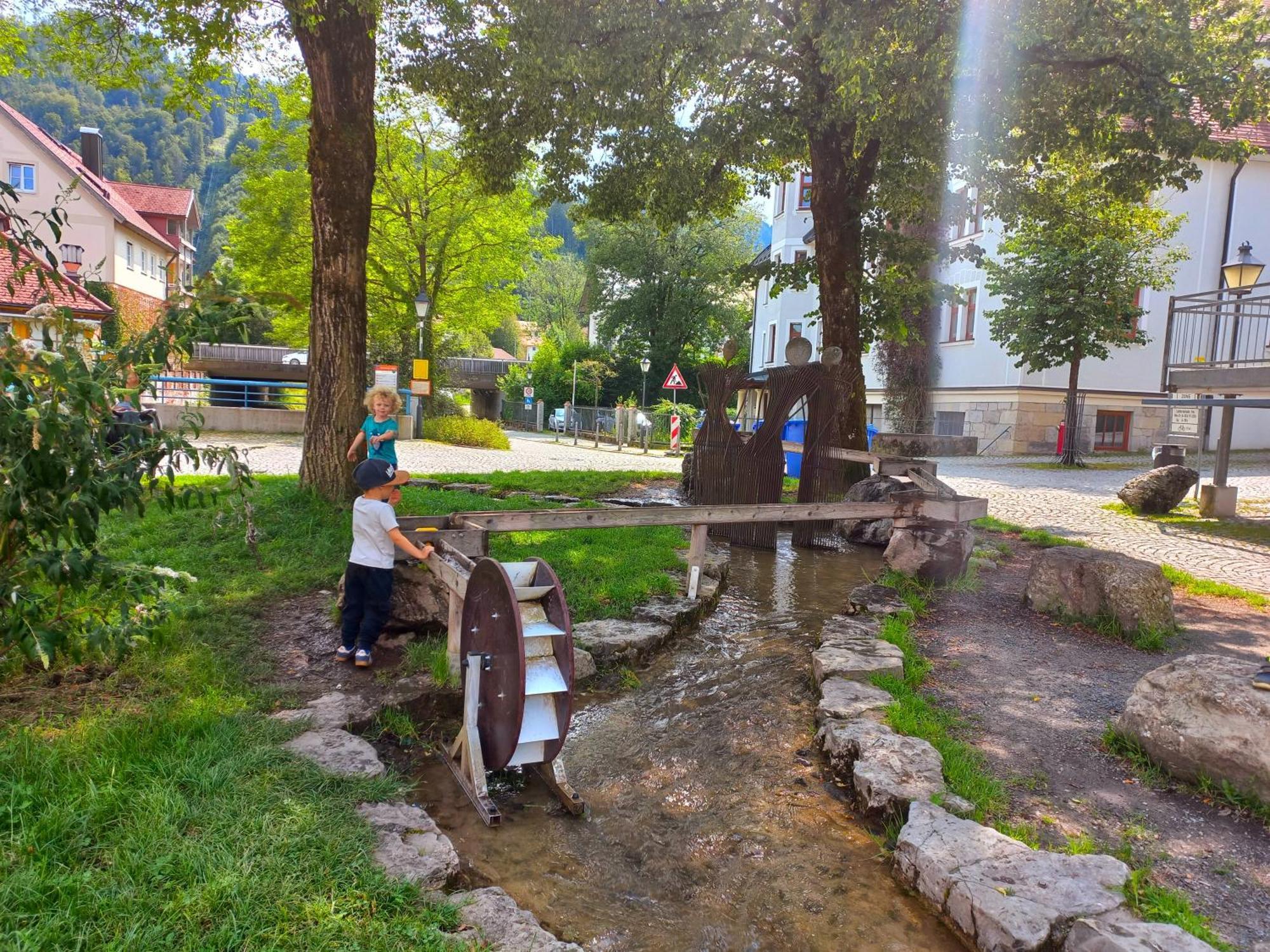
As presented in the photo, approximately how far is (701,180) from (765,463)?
6093 millimetres

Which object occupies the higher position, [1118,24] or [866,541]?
[1118,24]

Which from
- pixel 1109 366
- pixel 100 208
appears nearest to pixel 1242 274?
pixel 1109 366

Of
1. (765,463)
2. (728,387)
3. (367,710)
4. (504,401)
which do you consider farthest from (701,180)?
(504,401)

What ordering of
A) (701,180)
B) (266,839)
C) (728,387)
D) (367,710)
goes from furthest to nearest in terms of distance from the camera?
1. (701,180)
2. (728,387)
3. (367,710)
4. (266,839)

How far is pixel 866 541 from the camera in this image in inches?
434

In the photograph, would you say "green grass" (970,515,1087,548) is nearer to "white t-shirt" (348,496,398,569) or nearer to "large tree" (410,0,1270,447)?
"large tree" (410,0,1270,447)

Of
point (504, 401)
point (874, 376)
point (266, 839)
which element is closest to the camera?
point (266, 839)

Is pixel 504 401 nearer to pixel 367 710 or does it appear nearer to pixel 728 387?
pixel 728 387

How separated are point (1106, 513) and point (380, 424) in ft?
38.6

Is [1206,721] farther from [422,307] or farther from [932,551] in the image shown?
[422,307]

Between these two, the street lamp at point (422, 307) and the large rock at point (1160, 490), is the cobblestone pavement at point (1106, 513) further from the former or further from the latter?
the street lamp at point (422, 307)

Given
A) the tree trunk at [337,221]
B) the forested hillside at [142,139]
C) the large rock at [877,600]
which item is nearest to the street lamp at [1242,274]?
the large rock at [877,600]

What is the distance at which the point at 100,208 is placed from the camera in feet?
132

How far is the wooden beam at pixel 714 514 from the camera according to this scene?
633cm
